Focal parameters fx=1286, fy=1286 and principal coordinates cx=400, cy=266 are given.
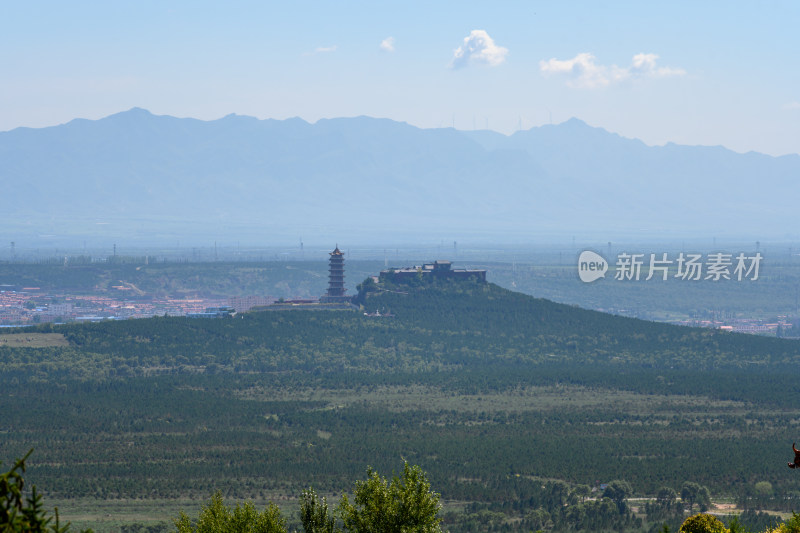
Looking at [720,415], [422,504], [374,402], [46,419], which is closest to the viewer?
[422,504]

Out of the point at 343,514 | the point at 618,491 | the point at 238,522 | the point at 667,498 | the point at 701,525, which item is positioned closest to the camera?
the point at 343,514

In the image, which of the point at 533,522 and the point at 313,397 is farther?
the point at 313,397

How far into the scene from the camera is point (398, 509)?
5412 centimetres

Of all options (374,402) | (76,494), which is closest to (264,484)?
(76,494)

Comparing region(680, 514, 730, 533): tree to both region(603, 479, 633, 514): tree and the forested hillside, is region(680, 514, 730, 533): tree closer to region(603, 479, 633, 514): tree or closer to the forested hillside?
the forested hillside

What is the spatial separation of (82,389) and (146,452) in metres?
57.7

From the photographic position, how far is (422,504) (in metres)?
54.1

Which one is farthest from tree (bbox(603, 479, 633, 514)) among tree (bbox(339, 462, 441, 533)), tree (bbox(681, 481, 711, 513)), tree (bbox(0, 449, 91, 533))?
tree (bbox(0, 449, 91, 533))

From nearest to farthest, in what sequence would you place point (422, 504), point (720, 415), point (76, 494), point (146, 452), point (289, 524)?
point (422, 504)
point (289, 524)
point (76, 494)
point (146, 452)
point (720, 415)

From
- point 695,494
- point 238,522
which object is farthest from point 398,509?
point 695,494

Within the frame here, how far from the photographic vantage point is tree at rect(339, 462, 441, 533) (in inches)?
2122

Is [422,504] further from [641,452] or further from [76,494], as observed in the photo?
[641,452]

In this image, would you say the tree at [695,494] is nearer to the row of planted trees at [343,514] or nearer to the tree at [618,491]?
the tree at [618,491]

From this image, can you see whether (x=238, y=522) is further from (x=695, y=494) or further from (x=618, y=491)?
(x=695, y=494)
